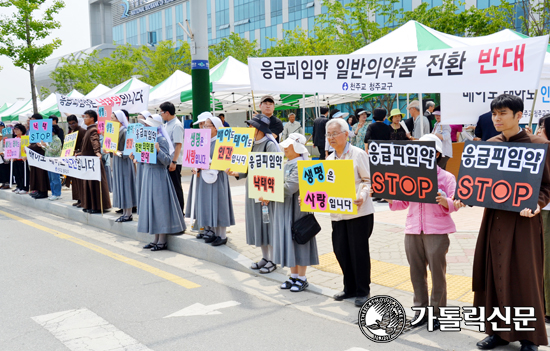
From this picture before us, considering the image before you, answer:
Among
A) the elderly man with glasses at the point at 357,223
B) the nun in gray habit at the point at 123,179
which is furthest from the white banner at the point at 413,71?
the nun in gray habit at the point at 123,179

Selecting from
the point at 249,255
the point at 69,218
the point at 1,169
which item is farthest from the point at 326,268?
the point at 1,169

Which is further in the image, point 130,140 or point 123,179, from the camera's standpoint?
point 123,179

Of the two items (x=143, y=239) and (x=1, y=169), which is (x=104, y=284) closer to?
(x=143, y=239)

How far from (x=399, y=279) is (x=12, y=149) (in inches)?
461

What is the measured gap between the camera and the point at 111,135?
352 inches

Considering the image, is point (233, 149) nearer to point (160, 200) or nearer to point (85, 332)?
point (160, 200)

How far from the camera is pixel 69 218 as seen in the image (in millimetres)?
10523

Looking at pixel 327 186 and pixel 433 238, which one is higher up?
pixel 327 186

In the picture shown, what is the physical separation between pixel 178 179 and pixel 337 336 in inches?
185

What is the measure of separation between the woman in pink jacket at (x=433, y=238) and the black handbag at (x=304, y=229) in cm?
119

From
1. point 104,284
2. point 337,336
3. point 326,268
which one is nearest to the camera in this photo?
point 337,336

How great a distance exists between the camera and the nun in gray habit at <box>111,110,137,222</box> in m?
8.84

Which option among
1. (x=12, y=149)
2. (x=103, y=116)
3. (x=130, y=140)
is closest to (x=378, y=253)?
(x=130, y=140)

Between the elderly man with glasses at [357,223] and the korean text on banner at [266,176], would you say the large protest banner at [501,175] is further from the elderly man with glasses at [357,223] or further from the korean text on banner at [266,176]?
the korean text on banner at [266,176]
